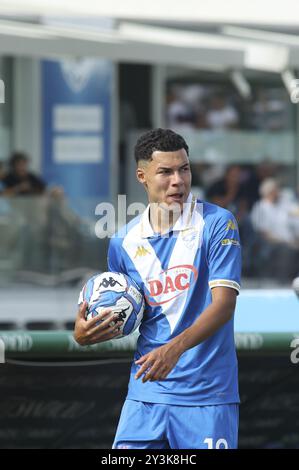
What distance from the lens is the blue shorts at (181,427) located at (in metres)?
4.78

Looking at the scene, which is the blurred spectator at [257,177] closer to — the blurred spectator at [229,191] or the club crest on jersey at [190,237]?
the blurred spectator at [229,191]

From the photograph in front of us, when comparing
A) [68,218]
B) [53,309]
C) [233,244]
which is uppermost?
[233,244]

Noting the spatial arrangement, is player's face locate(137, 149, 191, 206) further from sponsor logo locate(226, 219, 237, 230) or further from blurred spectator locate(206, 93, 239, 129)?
blurred spectator locate(206, 93, 239, 129)

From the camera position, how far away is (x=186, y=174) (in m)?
4.82

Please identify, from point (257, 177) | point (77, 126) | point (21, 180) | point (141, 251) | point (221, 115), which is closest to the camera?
point (141, 251)

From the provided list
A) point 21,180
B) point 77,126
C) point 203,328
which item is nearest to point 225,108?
point 77,126

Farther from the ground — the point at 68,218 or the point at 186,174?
the point at 186,174

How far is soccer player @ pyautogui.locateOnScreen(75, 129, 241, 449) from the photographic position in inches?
188

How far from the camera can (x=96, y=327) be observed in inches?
185

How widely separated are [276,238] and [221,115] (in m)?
7.27

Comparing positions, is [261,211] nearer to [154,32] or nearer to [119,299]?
[154,32]
